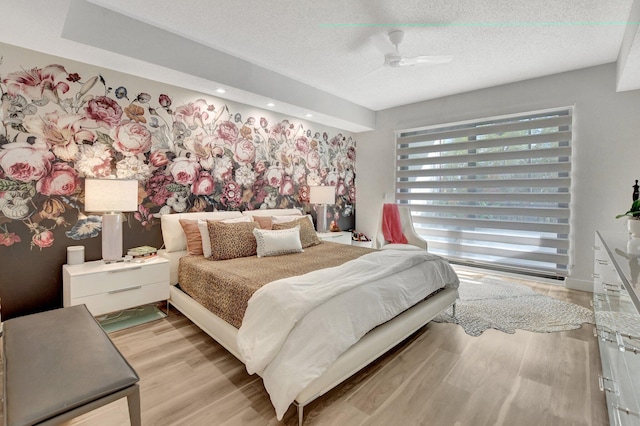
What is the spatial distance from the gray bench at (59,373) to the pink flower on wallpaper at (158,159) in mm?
1859

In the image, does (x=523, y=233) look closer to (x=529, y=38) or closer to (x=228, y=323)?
(x=529, y=38)

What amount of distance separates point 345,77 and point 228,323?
10.5ft

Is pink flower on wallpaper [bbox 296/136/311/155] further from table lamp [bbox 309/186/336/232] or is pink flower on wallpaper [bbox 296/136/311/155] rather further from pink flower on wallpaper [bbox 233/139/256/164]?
pink flower on wallpaper [bbox 233/139/256/164]

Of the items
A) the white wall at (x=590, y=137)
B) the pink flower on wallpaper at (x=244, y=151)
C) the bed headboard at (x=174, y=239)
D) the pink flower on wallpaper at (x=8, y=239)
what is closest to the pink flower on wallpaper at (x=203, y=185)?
the bed headboard at (x=174, y=239)

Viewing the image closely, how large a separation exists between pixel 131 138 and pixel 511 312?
4207 mm

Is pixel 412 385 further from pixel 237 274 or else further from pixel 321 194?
pixel 321 194

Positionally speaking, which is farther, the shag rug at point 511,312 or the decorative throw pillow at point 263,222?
Answer: the decorative throw pillow at point 263,222

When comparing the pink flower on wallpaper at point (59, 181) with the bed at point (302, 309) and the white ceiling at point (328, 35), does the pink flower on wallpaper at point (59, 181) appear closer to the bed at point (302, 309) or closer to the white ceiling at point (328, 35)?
the bed at point (302, 309)

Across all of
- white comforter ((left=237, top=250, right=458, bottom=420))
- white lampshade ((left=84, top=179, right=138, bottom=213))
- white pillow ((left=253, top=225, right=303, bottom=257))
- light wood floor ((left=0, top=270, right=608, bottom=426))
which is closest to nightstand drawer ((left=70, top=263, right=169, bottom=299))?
light wood floor ((left=0, top=270, right=608, bottom=426))

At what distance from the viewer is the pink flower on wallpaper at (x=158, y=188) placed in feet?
10.4

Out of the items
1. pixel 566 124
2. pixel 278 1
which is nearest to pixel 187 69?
pixel 278 1

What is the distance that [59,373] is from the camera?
1.28 m

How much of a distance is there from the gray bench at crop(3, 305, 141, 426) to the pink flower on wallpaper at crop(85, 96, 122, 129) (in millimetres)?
1890

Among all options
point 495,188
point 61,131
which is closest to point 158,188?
point 61,131
